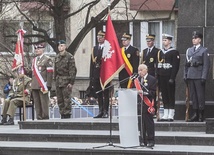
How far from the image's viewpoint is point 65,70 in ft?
77.0

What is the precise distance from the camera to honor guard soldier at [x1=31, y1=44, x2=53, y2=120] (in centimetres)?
2355

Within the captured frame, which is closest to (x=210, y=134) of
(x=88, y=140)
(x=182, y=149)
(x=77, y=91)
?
(x=182, y=149)

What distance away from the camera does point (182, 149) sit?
1819 cm

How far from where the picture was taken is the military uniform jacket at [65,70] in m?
23.4

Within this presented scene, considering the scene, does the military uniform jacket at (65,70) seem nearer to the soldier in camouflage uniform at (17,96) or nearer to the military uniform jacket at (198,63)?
the soldier in camouflage uniform at (17,96)

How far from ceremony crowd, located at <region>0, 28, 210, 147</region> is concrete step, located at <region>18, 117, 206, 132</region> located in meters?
0.65

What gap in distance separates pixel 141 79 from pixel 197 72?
2.56 metres

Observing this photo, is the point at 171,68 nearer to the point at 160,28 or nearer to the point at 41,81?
the point at 41,81

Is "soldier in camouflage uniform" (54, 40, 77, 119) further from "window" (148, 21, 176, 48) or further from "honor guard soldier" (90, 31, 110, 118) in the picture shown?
"window" (148, 21, 176, 48)

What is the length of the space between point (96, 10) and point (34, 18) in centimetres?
414

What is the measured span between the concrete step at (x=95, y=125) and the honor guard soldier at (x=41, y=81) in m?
1.67

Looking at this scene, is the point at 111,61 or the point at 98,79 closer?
the point at 111,61

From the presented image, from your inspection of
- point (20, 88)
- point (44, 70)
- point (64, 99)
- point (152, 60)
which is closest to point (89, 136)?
point (152, 60)

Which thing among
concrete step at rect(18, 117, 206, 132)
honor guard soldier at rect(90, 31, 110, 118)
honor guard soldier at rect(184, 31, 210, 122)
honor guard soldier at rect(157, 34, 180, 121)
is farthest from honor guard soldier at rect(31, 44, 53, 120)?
honor guard soldier at rect(184, 31, 210, 122)
